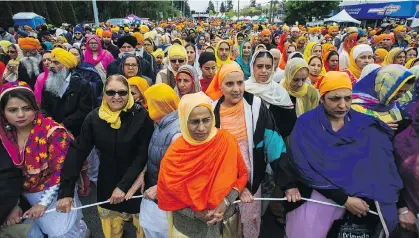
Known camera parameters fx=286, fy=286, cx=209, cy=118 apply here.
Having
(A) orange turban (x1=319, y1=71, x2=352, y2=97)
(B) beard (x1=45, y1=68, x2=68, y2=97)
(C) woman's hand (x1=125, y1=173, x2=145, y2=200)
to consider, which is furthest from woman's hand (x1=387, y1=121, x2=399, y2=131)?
(B) beard (x1=45, y1=68, x2=68, y2=97)

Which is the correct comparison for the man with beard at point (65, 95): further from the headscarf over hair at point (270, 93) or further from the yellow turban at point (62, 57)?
the headscarf over hair at point (270, 93)

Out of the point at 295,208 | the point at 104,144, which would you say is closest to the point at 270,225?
the point at 295,208

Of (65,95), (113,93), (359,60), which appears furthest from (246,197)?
(359,60)

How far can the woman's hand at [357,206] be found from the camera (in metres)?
2.12

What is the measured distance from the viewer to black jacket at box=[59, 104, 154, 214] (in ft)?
8.22

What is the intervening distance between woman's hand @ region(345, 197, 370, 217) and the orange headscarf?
2.96 feet

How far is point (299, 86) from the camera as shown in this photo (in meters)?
3.70

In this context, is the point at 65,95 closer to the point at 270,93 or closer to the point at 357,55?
the point at 270,93

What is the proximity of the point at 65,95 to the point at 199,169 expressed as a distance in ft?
9.10

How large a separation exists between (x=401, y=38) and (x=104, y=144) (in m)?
9.10

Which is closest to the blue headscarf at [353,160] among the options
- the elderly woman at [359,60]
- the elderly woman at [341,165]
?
the elderly woman at [341,165]

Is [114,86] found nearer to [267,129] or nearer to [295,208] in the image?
[267,129]

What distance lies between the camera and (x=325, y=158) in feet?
7.24

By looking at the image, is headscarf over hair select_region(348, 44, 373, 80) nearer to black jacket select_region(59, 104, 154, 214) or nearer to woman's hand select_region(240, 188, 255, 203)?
woman's hand select_region(240, 188, 255, 203)
